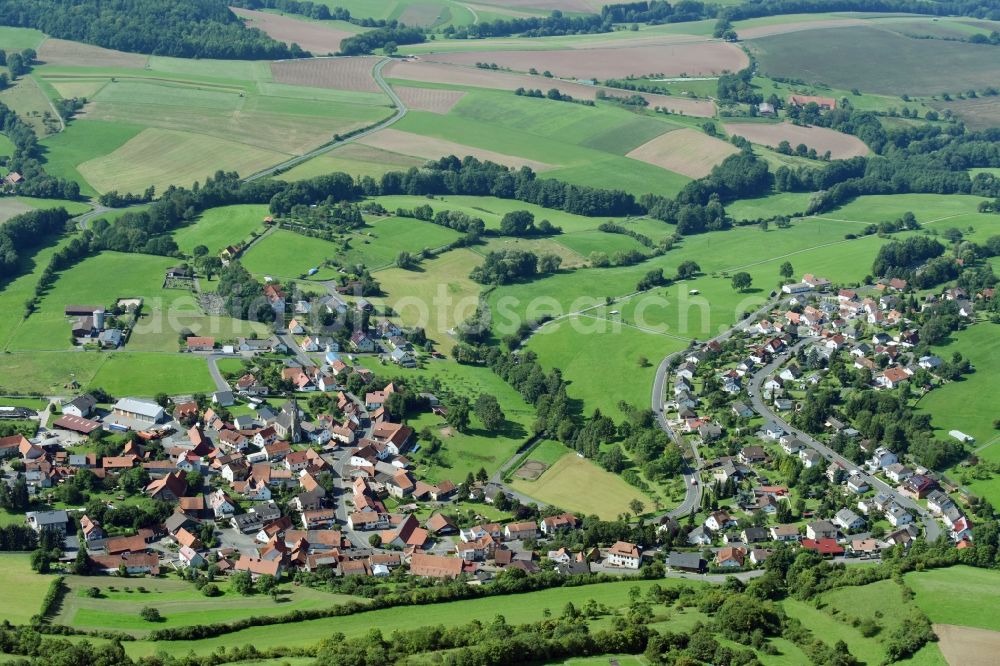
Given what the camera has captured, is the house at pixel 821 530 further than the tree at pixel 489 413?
No

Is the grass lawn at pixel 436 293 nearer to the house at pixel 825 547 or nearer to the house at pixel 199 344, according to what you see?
the house at pixel 199 344

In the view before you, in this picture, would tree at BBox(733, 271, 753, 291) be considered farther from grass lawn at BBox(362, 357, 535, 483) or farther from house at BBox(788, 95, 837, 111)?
house at BBox(788, 95, 837, 111)

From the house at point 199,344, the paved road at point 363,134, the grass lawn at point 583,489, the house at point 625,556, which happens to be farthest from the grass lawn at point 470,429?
the paved road at point 363,134

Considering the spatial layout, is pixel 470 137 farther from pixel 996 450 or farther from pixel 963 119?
pixel 996 450

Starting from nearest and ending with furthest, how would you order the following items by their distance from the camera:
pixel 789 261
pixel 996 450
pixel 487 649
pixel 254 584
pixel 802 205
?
pixel 487 649 < pixel 254 584 < pixel 996 450 < pixel 789 261 < pixel 802 205

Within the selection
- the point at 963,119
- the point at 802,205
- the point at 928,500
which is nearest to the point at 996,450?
the point at 928,500

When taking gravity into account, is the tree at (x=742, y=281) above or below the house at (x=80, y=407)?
above

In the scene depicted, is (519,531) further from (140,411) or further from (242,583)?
(140,411)

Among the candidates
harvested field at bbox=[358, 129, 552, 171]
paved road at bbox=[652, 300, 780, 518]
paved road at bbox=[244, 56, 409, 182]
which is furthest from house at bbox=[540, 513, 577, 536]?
harvested field at bbox=[358, 129, 552, 171]
